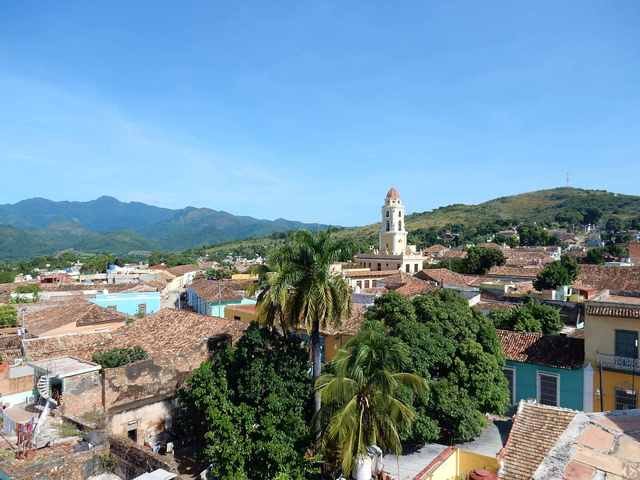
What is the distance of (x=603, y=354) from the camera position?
16.2 metres

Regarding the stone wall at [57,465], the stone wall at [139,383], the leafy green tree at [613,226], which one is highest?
the leafy green tree at [613,226]

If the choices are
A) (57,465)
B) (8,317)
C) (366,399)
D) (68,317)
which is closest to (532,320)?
(366,399)

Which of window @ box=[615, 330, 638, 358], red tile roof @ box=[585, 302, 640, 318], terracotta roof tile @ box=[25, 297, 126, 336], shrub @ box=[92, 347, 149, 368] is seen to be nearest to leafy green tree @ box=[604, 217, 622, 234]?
red tile roof @ box=[585, 302, 640, 318]

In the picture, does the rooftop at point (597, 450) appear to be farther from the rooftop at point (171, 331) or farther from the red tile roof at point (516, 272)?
the red tile roof at point (516, 272)

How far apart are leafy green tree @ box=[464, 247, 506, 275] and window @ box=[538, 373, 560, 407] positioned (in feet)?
129

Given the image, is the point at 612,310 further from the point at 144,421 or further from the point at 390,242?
the point at 390,242

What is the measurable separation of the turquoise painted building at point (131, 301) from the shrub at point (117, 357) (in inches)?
766

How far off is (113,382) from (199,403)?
3.53 m

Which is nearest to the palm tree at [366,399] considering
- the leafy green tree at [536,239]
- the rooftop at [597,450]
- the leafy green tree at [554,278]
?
the rooftop at [597,450]

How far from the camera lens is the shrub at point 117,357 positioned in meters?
17.8

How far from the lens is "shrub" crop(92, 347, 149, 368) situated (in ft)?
58.4

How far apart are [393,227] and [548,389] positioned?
163 ft

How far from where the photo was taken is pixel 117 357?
18.0m

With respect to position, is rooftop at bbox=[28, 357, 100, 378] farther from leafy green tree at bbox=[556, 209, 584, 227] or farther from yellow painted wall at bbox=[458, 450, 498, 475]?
leafy green tree at bbox=[556, 209, 584, 227]
